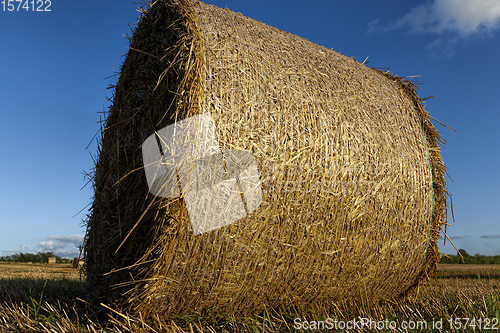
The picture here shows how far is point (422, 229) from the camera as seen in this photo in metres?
3.33

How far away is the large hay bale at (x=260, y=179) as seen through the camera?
2256mm

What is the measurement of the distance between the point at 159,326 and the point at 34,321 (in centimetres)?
99

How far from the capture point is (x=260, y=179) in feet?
7.54

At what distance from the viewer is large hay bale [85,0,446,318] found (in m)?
2.26
